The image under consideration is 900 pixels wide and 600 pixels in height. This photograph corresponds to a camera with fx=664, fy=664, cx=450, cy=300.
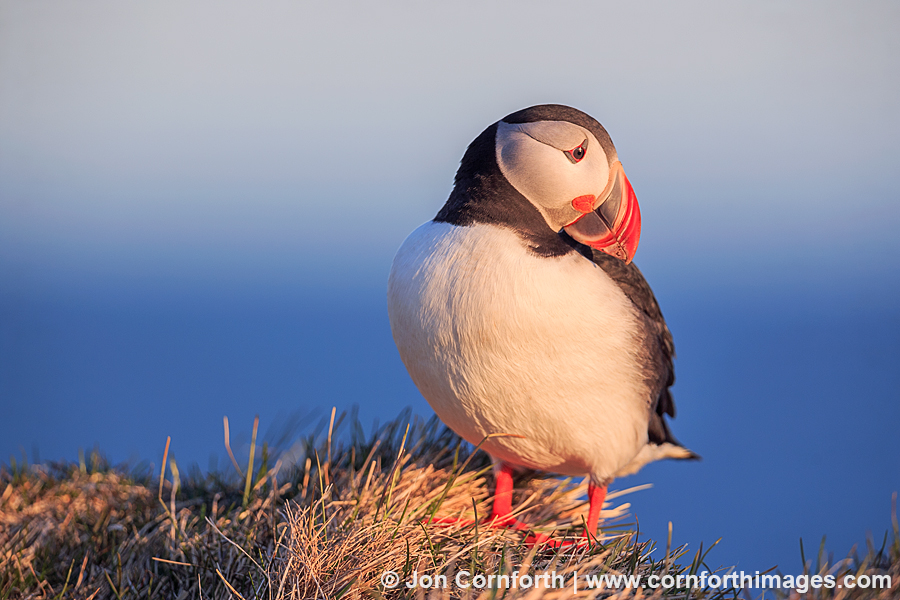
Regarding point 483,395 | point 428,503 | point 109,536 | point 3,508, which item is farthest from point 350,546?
point 3,508

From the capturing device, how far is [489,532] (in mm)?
2299

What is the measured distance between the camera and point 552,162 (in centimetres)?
229

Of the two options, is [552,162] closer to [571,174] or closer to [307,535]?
[571,174]

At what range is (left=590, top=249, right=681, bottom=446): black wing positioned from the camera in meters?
2.61

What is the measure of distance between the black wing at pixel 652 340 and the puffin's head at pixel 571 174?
0.15 meters

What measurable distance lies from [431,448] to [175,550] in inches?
46.9

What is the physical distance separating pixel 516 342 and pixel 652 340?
0.74 meters

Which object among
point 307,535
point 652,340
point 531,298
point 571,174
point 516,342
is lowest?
point 307,535

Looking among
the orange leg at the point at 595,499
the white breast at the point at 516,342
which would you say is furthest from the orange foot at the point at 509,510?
the white breast at the point at 516,342

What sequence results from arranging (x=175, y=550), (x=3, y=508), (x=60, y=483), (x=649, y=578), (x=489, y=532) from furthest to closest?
(x=60, y=483) < (x=3, y=508) < (x=175, y=550) < (x=489, y=532) < (x=649, y=578)

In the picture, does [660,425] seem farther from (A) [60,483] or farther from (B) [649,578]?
(A) [60,483]

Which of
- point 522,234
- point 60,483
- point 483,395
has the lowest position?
point 60,483

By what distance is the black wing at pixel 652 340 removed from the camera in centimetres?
261

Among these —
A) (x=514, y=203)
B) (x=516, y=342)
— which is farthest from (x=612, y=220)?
(x=516, y=342)
